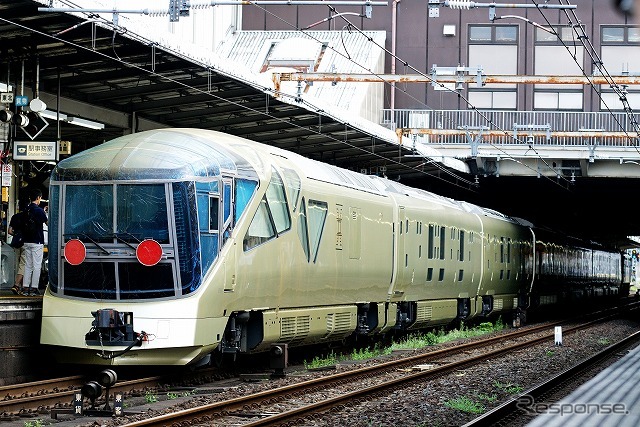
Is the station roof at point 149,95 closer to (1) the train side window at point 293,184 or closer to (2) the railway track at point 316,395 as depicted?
(1) the train side window at point 293,184

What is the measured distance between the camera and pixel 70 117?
19.4m

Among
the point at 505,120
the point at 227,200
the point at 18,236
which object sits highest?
the point at 505,120

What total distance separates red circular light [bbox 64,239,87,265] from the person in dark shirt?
280 cm

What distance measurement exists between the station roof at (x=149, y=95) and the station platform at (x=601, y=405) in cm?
770

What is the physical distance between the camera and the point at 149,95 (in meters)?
20.0

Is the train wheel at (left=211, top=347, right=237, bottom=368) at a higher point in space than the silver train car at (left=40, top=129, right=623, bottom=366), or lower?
lower

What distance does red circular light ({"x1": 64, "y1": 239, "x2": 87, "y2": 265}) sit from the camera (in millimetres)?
13312

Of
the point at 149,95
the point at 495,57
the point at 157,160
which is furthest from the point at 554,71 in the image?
the point at 157,160

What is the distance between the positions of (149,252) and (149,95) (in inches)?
294

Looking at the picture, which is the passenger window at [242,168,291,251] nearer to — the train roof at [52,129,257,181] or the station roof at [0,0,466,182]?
the train roof at [52,129,257,181]

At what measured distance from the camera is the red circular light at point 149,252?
13.1 meters

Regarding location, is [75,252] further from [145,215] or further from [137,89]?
[137,89]

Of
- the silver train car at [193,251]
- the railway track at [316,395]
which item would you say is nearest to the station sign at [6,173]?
the silver train car at [193,251]

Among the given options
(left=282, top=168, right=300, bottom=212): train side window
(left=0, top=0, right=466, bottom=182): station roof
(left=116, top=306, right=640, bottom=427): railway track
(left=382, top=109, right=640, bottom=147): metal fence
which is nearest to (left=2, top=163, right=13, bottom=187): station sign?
(left=0, top=0, right=466, bottom=182): station roof
